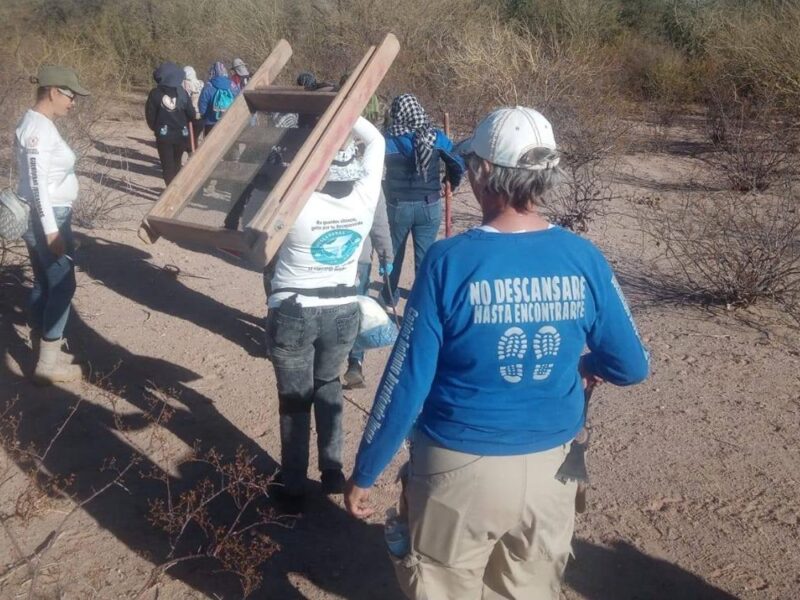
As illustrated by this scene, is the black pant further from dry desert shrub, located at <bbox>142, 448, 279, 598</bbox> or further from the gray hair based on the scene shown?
the gray hair

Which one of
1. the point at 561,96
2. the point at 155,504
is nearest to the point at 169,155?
the point at 561,96

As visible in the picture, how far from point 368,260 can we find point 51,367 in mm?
1928

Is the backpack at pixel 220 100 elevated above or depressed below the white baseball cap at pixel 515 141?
below

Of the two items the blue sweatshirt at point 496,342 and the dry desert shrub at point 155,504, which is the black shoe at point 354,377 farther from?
the blue sweatshirt at point 496,342

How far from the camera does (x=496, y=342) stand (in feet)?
6.37

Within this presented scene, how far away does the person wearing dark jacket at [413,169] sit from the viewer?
5.40 metres

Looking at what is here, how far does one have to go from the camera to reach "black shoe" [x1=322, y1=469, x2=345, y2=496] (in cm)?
360

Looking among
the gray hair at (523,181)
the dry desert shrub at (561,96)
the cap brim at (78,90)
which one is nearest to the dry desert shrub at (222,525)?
the gray hair at (523,181)

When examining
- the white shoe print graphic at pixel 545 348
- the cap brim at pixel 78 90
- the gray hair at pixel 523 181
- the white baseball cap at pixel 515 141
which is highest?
the white baseball cap at pixel 515 141

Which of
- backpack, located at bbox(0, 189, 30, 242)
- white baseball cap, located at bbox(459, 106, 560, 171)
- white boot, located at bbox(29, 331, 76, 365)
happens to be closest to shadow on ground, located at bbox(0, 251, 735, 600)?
white boot, located at bbox(29, 331, 76, 365)

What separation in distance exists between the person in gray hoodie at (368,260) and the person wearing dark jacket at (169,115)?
18.7 feet

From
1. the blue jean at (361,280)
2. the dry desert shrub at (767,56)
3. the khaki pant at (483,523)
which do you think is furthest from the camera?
the dry desert shrub at (767,56)

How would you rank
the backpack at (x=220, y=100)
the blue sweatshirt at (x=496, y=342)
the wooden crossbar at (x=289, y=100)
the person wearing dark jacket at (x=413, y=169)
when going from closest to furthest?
1. the blue sweatshirt at (x=496, y=342)
2. the wooden crossbar at (x=289, y=100)
3. the person wearing dark jacket at (x=413, y=169)
4. the backpack at (x=220, y=100)

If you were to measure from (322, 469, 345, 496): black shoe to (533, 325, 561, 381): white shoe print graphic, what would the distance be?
71.3 inches
